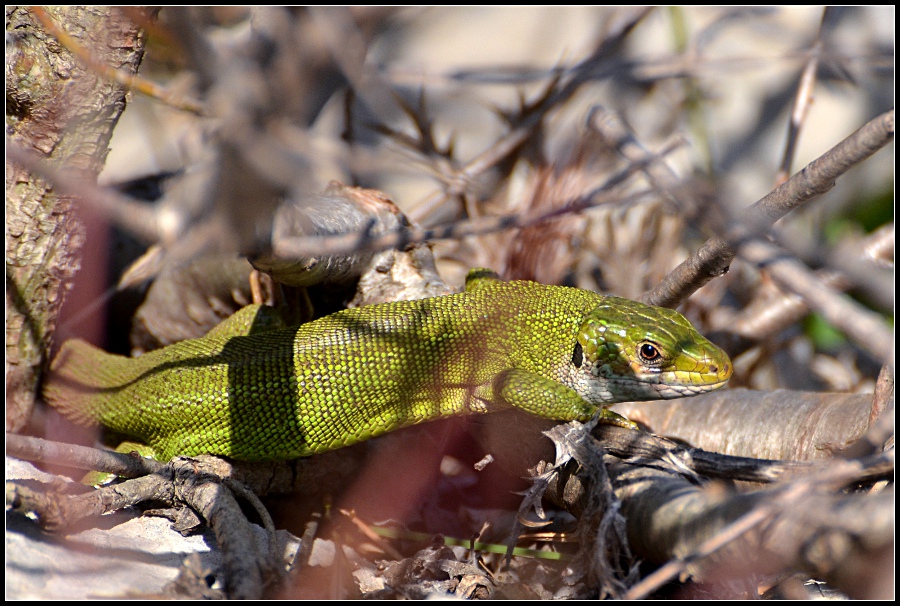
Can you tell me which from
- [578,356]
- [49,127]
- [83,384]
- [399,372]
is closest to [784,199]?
[578,356]

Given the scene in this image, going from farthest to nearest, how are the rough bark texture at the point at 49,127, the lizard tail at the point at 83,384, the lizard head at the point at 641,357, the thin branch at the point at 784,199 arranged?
1. the lizard tail at the point at 83,384
2. the lizard head at the point at 641,357
3. the rough bark texture at the point at 49,127
4. the thin branch at the point at 784,199

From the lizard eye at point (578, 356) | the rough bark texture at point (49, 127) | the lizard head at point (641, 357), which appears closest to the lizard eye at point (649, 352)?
the lizard head at point (641, 357)

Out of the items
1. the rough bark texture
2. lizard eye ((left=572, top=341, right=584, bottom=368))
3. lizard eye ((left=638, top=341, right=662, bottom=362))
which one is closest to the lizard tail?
the rough bark texture

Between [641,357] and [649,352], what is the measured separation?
0.05 meters

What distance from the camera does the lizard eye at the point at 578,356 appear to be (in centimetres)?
369

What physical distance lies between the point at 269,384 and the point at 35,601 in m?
1.46

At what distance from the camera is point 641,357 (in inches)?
139

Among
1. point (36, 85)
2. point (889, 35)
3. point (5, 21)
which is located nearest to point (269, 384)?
point (36, 85)

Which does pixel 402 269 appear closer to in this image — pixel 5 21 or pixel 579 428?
pixel 579 428

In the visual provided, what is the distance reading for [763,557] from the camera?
88.1 inches

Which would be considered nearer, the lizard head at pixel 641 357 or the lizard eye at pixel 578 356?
the lizard head at pixel 641 357

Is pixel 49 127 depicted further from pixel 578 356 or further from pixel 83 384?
pixel 578 356

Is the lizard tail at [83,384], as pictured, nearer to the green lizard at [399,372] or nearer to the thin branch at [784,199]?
the green lizard at [399,372]

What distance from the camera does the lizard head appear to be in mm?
3439
